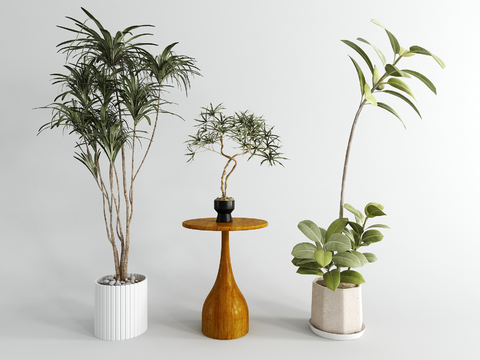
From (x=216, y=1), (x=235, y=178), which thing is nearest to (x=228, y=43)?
(x=216, y=1)

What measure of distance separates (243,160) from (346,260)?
165 cm

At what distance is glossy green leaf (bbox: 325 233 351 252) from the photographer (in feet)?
7.89

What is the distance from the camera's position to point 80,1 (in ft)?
12.1

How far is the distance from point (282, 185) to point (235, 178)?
47 centimetres

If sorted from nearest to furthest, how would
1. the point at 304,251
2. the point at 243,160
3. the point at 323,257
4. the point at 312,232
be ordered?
the point at 323,257
the point at 304,251
the point at 312,232
the point at 243,160

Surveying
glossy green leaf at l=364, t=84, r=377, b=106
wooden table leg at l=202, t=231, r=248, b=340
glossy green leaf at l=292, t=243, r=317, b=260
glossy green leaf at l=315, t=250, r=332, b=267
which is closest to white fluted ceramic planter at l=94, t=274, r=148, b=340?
wooden table leg at l=202, t=231, r=248, b=340

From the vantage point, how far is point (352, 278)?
2.52m

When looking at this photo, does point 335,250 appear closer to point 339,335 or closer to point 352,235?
point 352,235

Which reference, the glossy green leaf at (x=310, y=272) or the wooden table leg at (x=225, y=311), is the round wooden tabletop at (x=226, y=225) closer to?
the wooden table leg at (x=225, y=311)

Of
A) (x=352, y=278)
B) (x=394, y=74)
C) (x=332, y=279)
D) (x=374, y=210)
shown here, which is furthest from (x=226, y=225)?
(x=394, y=74)

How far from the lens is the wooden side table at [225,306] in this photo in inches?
99.0

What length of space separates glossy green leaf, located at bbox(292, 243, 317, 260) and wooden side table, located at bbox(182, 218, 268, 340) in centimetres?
26

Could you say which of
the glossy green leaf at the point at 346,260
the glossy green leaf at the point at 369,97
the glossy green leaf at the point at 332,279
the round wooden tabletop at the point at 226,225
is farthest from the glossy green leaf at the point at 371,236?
the glossy green leaf at the point at 369,97

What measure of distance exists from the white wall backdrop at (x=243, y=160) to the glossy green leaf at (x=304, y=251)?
95cm
